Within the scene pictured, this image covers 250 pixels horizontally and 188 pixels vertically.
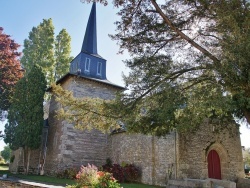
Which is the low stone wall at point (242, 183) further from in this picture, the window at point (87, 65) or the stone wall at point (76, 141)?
the window at point (87, 65)

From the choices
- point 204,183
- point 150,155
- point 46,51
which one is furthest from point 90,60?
point 204,183

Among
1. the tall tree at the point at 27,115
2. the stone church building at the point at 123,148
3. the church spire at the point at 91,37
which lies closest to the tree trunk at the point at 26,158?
the tall tree at the point at 27,115

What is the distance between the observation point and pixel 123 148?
52.2ft

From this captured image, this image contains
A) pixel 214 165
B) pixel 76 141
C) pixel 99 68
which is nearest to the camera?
pixel 214 165

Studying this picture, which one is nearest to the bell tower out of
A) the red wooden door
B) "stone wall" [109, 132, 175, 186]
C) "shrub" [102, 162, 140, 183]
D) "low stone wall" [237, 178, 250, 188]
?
"stone wall" [109, 132, 175, 186]

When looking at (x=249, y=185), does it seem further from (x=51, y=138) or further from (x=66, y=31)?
(x=66, y=31)

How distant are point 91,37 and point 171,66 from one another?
13710mm

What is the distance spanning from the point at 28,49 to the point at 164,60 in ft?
60.0

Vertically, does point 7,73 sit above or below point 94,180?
above

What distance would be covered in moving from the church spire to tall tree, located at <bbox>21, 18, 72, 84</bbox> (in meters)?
4.80

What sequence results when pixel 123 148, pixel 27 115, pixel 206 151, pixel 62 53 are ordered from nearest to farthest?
pixel 206 151
pixel 123 148
pixel 27 115
pixel 62 53

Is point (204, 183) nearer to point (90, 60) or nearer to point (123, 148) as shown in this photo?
point (123, 148)

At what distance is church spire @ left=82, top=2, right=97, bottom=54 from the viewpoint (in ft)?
66.0

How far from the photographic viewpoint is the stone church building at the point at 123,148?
12.6 metres
